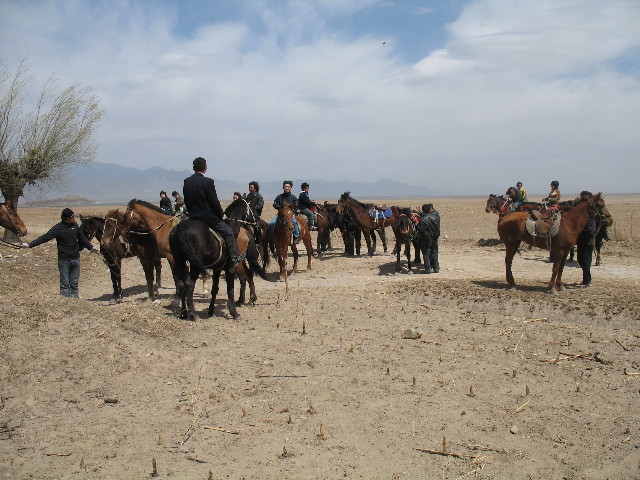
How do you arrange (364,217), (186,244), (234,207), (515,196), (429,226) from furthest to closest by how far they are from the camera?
(515,196)
(364,217)
(429,226)
(234,207)
(186,244)

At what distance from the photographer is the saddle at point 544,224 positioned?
11789 mm

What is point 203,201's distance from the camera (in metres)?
8.80

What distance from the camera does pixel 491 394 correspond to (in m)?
6.45

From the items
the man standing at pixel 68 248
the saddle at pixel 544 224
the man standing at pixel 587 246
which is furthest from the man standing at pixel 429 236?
the man standing at pixel 68 248

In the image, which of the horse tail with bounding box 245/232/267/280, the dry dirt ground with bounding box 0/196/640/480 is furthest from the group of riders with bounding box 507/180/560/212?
the horse tail with bounding box 245/232/267/280

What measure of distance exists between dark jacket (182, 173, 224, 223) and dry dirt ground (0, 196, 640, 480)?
1.80 m

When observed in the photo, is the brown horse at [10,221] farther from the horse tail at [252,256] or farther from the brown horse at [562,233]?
the brown horse at [562,233]

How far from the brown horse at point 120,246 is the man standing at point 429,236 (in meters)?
7.00

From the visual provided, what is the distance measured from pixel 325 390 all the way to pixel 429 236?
8.73 m

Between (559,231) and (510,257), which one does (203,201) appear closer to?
(510,257)

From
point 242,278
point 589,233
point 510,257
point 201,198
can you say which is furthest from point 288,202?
point 589,233

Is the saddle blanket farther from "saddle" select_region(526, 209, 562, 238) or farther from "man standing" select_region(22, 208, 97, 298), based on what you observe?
"man standing" select_region(22, 208, 97, 298)

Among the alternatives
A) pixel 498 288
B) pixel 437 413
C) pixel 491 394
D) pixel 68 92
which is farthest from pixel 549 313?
pixel 68 92

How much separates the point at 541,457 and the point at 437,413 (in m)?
1.16
